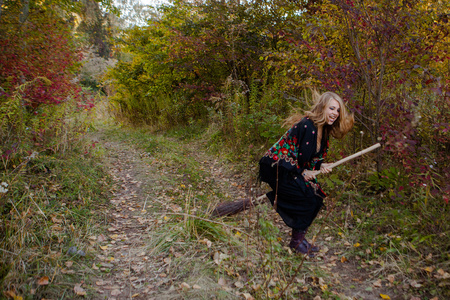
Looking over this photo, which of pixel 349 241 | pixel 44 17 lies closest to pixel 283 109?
pixel 349 241

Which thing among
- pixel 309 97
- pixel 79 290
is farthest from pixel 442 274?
pixel 309 97

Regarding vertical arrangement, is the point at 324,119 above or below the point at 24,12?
below

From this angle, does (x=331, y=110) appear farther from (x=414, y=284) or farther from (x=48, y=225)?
(x=48, y=225)

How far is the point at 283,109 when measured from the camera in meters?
6.18

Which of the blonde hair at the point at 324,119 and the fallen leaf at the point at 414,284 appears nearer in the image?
the fallen leaf at the point at 414,284

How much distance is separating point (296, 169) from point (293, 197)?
1.06 ft

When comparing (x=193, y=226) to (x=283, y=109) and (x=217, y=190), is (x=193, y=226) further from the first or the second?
(x=283, y=109)

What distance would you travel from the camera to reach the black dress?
10.1 feet

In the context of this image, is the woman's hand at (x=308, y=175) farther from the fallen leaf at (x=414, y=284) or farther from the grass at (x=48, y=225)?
the grass at (x=48, y=225)

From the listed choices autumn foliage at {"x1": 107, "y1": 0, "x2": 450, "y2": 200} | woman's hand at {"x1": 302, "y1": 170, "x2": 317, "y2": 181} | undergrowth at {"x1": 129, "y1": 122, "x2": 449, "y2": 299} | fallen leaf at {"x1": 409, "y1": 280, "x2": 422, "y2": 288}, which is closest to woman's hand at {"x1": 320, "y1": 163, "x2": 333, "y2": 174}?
woman's hand at {"x1": 302, "y1": 170, "x2": 317, "y2": 181}

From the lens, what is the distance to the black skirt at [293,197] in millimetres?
3158

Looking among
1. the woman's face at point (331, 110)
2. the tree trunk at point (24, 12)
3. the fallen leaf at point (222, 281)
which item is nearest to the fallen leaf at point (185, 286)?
the fallen leaf at point (222, 281)

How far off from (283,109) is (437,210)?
361cm

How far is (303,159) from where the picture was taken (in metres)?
3.12
